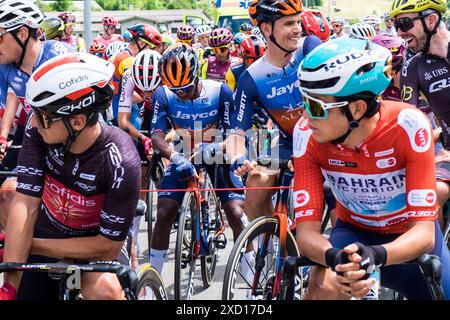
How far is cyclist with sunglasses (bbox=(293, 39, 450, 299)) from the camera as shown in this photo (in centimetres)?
348

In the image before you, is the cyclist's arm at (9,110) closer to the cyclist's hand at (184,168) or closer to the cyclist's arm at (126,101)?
the cyclist's hand at (184,168)

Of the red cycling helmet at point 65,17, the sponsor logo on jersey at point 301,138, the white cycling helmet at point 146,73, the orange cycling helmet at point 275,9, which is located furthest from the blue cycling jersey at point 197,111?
the red cycling helmet at point 65,17

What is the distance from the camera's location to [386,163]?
145 inches

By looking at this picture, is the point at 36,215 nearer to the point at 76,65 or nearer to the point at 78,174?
the point at 78,174

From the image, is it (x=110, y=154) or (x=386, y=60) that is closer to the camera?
(x=386, y=60)

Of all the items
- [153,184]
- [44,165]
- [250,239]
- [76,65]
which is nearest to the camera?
[76,65]

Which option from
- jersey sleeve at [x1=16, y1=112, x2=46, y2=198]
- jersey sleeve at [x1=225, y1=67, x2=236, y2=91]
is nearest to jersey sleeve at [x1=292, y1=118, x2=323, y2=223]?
jersey sleeve at [x1=16, y1=112, x2=46, y2=198]

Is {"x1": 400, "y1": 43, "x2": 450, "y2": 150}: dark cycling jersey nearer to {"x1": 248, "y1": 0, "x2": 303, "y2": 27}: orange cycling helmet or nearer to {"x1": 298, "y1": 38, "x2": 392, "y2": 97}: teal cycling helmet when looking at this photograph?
{"x1": 248, "y1": 0, "x2": 303, "y2": 27}: orange cycling helmet

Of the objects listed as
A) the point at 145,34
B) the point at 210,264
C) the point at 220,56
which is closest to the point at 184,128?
the point at 210,264

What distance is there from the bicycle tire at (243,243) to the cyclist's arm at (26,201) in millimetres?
1264

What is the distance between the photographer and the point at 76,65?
3.75 metres

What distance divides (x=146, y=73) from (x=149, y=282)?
3911mm

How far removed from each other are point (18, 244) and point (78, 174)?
0.50m
